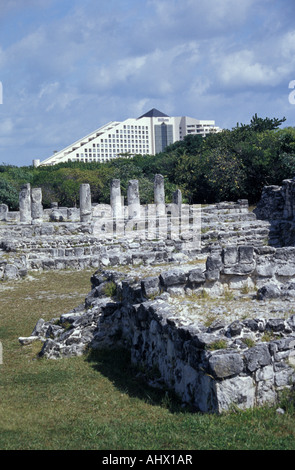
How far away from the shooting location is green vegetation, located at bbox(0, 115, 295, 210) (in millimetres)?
34781

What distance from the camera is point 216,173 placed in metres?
35.7

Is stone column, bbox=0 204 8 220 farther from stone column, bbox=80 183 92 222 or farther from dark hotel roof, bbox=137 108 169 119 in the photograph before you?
dark hotel roof, bbox=137 108 169 119

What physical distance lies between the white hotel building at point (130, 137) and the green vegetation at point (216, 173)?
160 feet

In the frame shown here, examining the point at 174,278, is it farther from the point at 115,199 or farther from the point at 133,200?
the point at 115,199

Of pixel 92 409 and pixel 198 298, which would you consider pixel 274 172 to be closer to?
pixel 198 298

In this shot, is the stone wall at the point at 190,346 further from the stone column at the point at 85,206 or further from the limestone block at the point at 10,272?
the stone column at the point at 85,206

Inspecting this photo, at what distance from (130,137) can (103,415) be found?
11823 centimetres

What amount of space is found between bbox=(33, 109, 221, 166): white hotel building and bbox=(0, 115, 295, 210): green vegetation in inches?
1920

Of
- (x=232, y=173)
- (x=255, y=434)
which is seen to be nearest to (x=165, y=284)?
(x=255, y=434)

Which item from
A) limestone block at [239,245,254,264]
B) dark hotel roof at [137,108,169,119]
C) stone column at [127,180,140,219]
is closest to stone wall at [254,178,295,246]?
stone column at [127,180,140,219]

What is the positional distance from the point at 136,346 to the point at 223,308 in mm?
1821

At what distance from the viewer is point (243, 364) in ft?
19.6

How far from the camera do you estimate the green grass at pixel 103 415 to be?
5.25 m

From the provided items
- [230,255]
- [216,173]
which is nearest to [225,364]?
[230,255]
